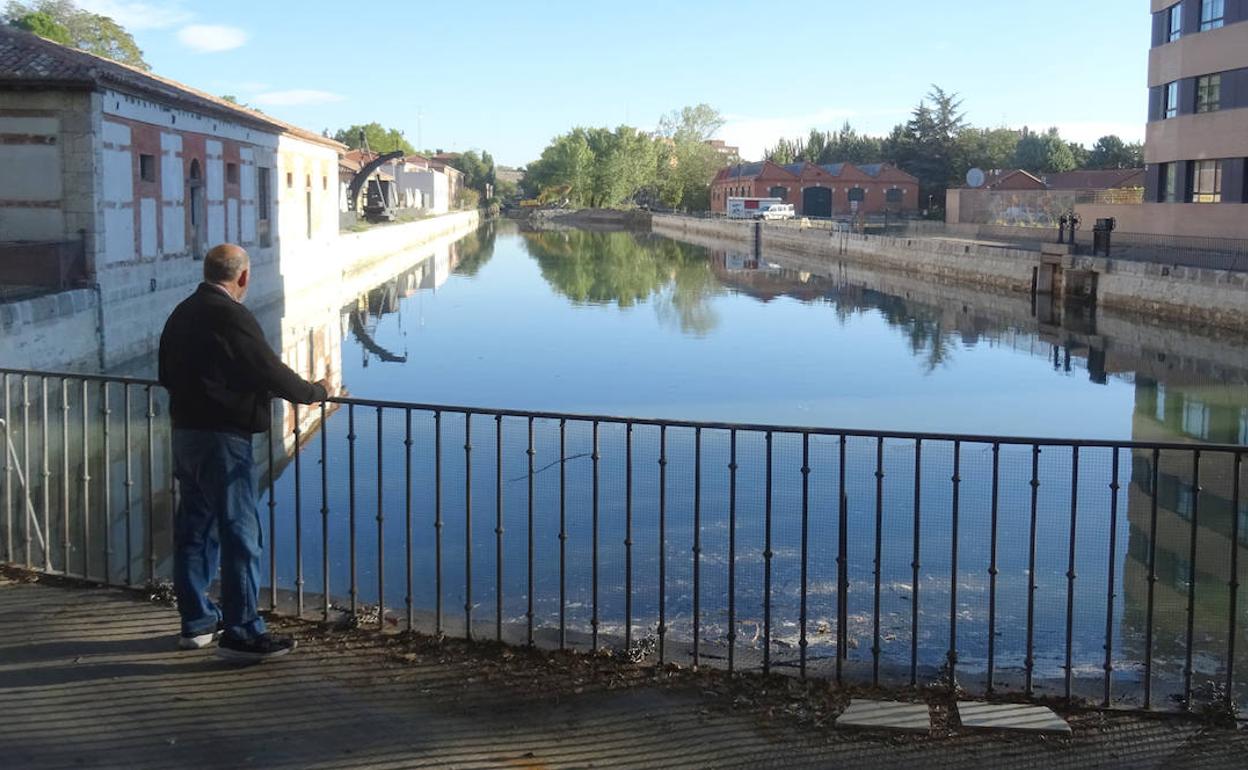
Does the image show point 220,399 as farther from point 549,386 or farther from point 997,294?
point 997,294

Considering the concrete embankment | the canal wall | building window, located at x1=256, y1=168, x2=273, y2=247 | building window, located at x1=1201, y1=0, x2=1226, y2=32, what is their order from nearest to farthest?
the canal wall, the concrete embankment, building window, located at x1=256, y1=168, x2=273, y2=247, building window, located at x1=1201, y1=0, x2=1226, y2=32

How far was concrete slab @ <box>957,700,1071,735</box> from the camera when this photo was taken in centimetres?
432

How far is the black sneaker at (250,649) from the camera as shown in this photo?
4762 millimetres

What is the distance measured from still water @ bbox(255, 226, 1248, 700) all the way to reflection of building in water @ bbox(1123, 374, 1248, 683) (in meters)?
0.04

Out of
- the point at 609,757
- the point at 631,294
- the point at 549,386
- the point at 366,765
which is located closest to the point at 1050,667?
the point at 609,757

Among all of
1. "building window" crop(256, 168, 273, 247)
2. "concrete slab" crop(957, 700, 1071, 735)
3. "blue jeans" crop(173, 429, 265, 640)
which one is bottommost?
"concrete slab" crop(957, 700, 1071, 735)

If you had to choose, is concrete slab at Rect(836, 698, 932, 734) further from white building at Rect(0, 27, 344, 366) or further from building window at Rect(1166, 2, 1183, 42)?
building window at Rect(1166, 2, 1183, 42)

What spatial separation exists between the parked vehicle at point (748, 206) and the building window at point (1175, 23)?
49.5m

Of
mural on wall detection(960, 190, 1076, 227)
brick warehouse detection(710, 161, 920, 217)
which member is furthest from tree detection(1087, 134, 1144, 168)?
mural on wall detection(960, 190, 1076, 227)

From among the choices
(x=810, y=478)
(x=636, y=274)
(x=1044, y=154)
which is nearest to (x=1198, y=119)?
(x=636, y=274)

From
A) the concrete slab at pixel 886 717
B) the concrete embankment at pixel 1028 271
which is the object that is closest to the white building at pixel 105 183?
the concrete slab at pixel 886 717

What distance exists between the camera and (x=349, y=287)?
1548 inches

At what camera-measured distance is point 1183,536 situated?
10.3 meters

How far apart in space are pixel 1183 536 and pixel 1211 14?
2992 cm
